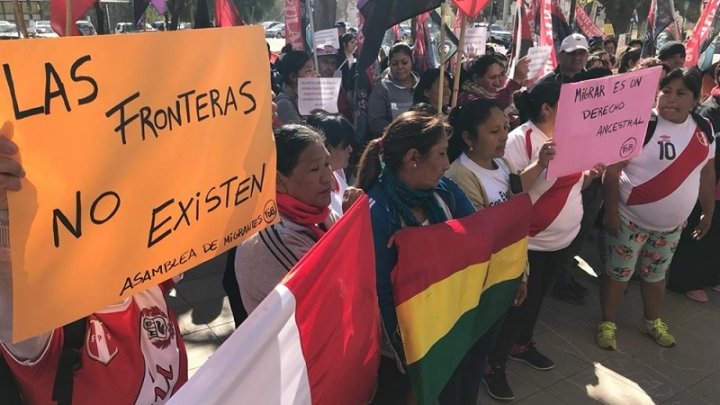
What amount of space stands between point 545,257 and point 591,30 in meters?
6.20

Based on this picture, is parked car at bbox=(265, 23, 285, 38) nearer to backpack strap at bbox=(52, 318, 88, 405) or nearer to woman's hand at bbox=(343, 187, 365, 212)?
woman's hand at bbox=(343, 187, 365, 212)

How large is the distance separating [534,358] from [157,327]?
2550mm

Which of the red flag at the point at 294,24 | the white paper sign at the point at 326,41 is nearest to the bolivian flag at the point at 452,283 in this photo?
the white paper sign at the point at 326,41

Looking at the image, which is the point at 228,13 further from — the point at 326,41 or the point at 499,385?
the point at 499,385

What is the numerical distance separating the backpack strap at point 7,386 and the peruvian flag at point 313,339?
565 mm

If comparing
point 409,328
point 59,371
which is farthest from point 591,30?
point 59,371

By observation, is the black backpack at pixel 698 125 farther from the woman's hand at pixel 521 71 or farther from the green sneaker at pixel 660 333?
the woman's hand at pixel 521 71

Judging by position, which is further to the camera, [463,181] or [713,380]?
[713,380]

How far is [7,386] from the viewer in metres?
1.43

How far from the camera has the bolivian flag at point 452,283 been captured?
6.41ft

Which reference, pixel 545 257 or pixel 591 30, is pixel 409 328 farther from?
pixel 591 30

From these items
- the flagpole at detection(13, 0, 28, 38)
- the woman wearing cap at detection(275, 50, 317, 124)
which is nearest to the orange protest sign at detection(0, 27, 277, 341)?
the flagpole at detection(13, 0, 28, 38)

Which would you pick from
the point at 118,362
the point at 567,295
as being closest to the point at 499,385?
the point at 567,295

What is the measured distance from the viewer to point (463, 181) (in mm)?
2697
